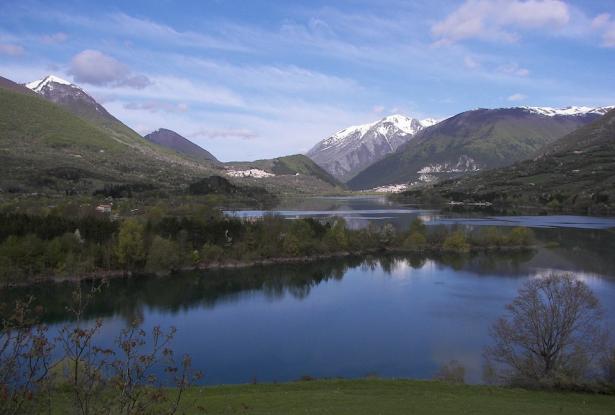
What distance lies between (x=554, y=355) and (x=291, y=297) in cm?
3146

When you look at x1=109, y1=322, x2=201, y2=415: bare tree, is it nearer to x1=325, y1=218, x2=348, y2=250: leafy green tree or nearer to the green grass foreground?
the green grass foreground

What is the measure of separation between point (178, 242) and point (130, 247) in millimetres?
7068

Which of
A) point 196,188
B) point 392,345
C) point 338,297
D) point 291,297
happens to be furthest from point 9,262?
point 196,188

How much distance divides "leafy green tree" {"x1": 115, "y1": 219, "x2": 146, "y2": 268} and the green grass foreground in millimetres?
44732

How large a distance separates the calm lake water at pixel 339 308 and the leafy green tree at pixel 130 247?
431 cm

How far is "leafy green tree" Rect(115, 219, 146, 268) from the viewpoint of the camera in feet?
207

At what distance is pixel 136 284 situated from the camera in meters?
58.5

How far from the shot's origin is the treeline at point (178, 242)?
2279 inches

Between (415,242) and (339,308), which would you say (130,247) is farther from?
(415,242)

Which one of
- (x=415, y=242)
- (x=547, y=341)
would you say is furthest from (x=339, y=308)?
(x=415, y=242)

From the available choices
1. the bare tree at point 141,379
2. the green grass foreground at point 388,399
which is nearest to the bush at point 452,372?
the green grass foreground at point 388,399

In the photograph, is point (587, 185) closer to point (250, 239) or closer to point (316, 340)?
point (250, 239)

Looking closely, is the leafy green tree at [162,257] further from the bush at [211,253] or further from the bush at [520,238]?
the bush at [520,238]

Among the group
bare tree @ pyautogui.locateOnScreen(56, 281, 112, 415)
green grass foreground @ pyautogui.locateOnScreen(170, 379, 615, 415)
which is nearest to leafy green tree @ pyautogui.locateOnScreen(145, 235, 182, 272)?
green grass foreground @ pyautogui.locateOnScreen(170, 379, 615, 415)
